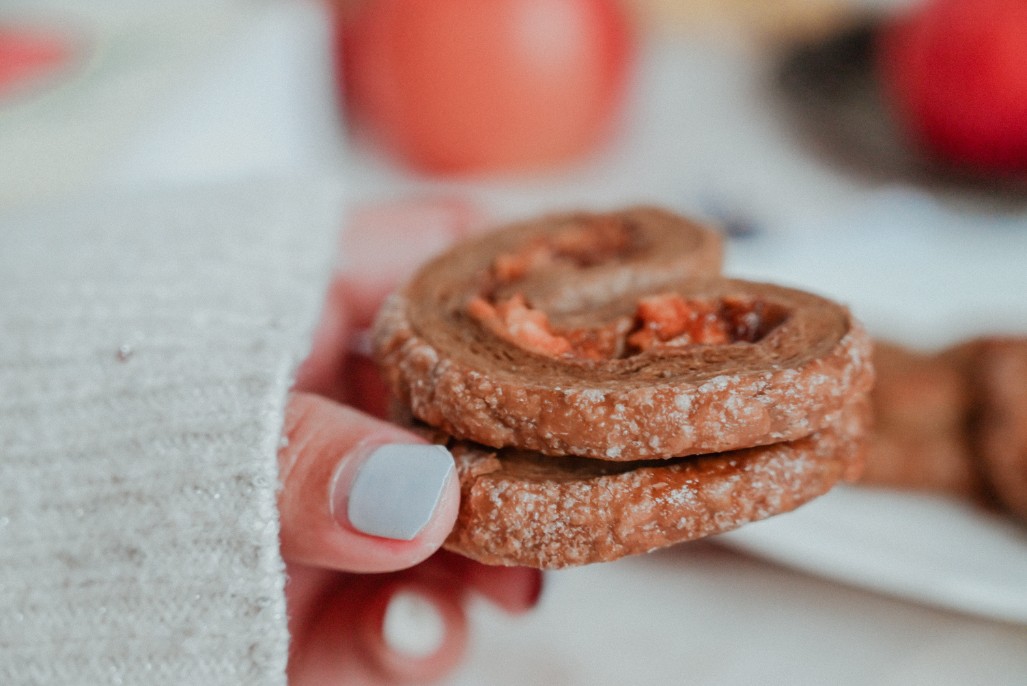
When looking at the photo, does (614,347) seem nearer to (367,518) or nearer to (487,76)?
(367,518)

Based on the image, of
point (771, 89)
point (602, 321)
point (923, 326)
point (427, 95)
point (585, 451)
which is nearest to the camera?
point (585, 451)

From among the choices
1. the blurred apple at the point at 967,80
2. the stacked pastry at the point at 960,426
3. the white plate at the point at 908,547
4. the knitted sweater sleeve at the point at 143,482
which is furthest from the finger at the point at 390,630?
the blurred apple at the point at 967,80

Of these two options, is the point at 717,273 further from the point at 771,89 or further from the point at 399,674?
the point at 771,89

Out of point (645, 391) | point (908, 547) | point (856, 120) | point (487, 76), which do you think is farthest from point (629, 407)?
point (856, 120)

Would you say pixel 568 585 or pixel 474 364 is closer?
pixel 474 364

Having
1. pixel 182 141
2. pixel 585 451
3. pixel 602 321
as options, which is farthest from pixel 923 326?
pixel 182 141

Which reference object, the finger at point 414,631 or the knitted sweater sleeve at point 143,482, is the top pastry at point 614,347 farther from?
the finger at point 414,631

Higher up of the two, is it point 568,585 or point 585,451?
point 585,451
